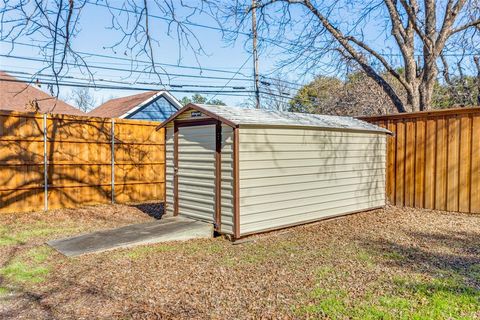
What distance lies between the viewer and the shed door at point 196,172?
588cm

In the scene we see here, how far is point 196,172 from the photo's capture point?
6188 millimetres

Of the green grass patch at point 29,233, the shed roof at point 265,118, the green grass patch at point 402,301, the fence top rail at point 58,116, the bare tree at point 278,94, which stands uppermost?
the bare tree at point 278,94

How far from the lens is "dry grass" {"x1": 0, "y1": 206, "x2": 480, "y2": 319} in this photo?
3.08 meters

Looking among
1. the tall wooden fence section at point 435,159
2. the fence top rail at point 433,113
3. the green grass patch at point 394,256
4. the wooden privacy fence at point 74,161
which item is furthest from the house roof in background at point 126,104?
the green grass patch at point 394,256

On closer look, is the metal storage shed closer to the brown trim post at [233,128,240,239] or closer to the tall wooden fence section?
the brown trim post at [233,128,240,239]

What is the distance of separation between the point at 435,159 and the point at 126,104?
13216 mm

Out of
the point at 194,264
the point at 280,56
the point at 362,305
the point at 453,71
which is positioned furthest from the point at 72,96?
the point at 362,305

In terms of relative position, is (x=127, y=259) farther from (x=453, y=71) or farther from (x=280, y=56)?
(x=453, y=71)

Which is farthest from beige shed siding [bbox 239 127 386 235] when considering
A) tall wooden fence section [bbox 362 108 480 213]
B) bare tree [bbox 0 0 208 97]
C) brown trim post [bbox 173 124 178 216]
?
bare tree [bbox 0 0 208 97]

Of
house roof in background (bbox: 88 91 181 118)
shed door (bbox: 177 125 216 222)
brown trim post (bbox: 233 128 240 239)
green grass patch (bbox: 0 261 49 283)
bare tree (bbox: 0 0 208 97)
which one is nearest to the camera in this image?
bare tree (bbox: 0 0 208 97)

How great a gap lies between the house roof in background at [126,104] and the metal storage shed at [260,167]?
31.3ft

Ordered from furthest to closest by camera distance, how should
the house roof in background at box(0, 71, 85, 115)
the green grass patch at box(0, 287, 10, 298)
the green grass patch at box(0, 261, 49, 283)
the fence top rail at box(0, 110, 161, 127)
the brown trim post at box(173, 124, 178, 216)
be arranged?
the house roof in background at box(0, 71, 85, 115), the fence top rail at box(0, 110, 161, 127), the brown trim post at box(173, 124, 178, 216), the green grass patch at box(0, 261, 49, 283), the green grass patch at box(0, 287, 10, 298)

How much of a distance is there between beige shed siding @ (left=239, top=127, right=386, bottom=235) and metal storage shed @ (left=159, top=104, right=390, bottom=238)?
0.05 ft

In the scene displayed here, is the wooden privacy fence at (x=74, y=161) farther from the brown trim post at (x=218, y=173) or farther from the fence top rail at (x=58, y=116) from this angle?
the brown trim post at (x=218, y=173)
